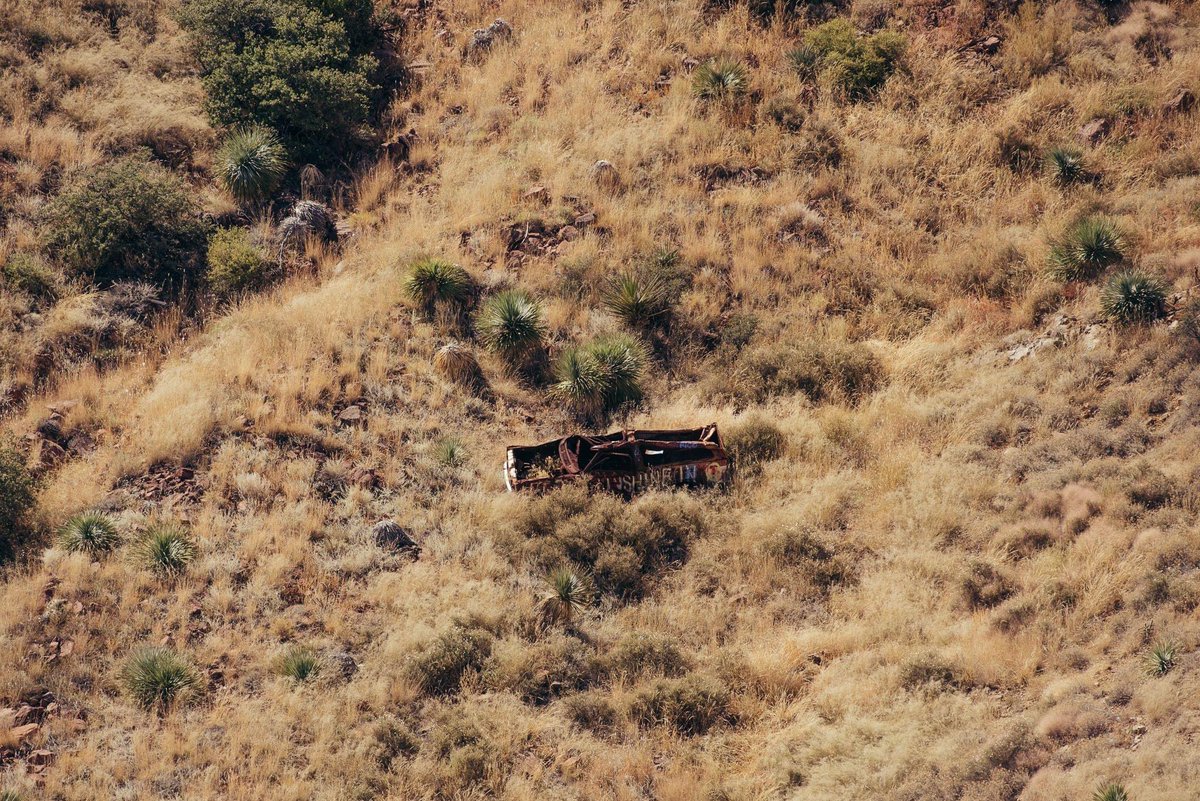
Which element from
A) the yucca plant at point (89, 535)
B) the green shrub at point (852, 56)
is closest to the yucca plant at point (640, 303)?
the green shrub at point (852, 56)

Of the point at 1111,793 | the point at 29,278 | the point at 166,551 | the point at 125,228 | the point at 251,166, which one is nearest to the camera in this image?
the point at 1111,793

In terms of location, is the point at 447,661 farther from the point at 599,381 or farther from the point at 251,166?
the point at 251,166

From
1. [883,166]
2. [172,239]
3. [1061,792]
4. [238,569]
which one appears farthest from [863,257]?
[172,239]

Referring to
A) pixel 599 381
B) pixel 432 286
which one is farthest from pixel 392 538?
pixel 432 286

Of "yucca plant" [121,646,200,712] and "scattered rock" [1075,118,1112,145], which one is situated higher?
"scattered rock" [1075,118,1112,145]

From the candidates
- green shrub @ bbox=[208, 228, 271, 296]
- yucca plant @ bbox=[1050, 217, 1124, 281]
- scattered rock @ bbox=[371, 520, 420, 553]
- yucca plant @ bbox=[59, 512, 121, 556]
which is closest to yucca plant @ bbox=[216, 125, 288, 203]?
green shrub @ bbox=[208, 228, 271, 296]

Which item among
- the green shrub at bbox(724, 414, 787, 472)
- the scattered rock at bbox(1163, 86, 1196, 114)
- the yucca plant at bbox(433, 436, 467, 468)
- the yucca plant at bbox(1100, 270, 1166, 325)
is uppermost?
the scattered rock at bbox(1163, 86, 1196, 114)

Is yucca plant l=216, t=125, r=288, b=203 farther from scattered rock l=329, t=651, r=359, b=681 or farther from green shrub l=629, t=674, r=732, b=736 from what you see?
green shrub l=629, t=674, r=732, b=736

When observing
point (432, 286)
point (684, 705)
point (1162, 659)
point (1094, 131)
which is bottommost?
point (684, 705)
